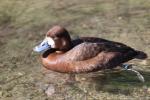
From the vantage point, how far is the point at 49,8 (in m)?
7.05

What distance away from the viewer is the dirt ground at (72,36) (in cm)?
462

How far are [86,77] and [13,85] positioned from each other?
756mm

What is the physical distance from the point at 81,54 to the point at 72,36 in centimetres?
143

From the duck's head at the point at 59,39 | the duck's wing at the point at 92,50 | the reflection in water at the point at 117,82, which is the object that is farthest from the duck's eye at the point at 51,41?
the reflection in water at the point at 117,82

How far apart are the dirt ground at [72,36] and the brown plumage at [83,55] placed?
239mm

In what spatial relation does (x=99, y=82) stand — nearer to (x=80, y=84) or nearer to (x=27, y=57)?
(x=80, y=84)

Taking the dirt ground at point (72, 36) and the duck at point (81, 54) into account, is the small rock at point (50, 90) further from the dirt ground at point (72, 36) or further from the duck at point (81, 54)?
the duck at point (81, 54)

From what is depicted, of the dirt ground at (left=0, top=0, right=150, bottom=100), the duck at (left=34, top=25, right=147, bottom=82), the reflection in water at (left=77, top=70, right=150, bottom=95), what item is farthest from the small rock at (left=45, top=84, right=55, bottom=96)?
the reflection in water at (left=77, top=70, right=150, bottom=95)

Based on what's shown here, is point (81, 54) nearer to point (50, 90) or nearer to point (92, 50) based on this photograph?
point (92, 50)

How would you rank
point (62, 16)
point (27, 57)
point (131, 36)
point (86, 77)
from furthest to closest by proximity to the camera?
point (62, 16)
point (131, 36)
point (27, 57)
point (86, 77)

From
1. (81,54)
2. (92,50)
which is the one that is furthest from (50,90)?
(92,50)

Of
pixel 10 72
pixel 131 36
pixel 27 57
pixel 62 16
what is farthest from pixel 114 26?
pixel 10 72

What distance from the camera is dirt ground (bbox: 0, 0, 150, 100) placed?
15.2 ft

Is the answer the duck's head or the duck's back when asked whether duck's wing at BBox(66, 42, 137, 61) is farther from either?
the duck's head
